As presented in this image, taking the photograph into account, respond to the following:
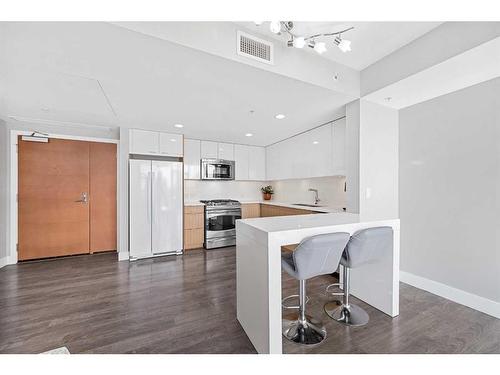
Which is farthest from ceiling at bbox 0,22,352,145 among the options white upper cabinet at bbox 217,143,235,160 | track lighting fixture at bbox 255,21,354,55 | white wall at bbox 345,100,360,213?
white upper cabinet at bbox 217,143,235,160

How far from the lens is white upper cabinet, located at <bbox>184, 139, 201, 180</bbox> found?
4316 mm

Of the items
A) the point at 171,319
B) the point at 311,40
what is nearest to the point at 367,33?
the point at 311,40

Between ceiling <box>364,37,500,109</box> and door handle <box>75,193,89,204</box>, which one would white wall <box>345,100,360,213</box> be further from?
door handle <box>75,193,89,204</box>

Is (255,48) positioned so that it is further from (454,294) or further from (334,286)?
(454,294)

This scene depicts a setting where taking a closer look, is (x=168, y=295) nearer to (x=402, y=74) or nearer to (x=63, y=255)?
(x=63, y=255)

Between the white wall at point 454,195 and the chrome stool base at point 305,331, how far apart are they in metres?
1.61

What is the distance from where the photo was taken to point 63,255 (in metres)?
3.64

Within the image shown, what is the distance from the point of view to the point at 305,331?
5.53 ft

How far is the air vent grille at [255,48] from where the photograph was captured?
5.47 ft

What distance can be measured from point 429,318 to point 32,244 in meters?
5.40

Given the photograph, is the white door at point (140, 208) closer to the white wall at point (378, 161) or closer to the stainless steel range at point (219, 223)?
the stainless steel range at point (219, 223)

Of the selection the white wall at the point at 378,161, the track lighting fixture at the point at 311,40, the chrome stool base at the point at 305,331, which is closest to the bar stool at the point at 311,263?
the chrome stool base at the point at 305,331

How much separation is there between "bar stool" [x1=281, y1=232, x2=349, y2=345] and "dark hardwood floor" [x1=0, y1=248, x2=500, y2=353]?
0.10 meters

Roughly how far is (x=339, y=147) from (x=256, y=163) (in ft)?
7.56
